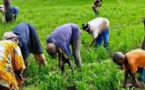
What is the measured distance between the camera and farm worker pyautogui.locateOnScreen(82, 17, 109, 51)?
883 centimetres

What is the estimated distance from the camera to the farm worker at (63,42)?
6719 mm

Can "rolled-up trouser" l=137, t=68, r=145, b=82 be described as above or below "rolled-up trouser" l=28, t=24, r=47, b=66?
below

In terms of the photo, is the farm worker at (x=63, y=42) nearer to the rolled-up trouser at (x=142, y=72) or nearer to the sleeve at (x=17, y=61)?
the sleeve at (x=17, y=61)

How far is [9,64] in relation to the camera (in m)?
5.40

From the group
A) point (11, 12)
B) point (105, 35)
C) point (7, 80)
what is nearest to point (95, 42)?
point (105, 35)

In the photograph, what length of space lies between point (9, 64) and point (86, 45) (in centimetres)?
500

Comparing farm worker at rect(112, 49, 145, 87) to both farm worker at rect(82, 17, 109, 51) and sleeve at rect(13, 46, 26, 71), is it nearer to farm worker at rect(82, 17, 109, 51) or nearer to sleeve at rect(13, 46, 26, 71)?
sleeve at rect(13, 46, 26, 71)

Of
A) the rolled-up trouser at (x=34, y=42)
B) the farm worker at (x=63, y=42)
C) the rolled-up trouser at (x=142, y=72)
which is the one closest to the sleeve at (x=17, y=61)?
the farm worker at (x=63, y=42)

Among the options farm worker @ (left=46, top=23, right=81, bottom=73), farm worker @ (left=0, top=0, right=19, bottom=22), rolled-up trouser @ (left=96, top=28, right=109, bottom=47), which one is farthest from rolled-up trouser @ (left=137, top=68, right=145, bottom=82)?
farm worker @ (left=0, top=0, right=19, bottom=22)

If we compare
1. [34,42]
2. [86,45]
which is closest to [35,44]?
[34,42]

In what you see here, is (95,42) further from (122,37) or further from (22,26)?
(22,26)

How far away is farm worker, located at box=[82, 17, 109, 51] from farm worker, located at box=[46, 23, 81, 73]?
4.21 ft

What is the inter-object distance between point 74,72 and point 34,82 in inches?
35.2

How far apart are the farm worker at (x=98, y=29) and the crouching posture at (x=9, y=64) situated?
136 inches
